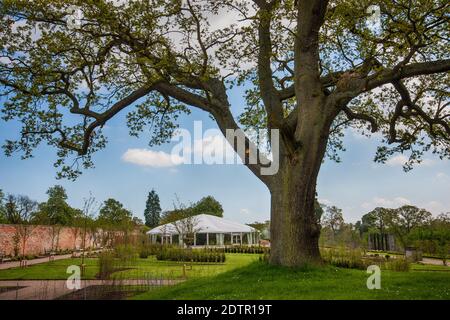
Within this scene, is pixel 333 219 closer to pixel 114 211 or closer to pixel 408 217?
pixel 408 217

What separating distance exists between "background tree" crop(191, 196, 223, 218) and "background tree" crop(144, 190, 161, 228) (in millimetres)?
10597

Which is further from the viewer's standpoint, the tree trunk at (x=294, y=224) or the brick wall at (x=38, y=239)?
the brick wall at (x=38, y=239)

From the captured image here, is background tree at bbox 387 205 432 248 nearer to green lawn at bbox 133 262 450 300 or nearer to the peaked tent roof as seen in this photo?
the peaked tent roof

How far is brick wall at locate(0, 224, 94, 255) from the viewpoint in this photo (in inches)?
1086

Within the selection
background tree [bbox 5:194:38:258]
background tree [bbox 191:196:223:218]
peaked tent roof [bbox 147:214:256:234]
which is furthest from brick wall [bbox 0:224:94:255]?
background tree [bbox 191:196:223:218]

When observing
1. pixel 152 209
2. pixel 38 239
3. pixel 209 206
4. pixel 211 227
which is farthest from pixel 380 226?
pixel 152 209

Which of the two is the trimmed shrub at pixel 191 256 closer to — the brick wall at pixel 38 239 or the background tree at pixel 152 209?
the brick wall at pixel 38 239

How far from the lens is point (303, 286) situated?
24.4 ft

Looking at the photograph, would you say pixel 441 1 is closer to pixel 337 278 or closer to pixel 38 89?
pixel 337 278

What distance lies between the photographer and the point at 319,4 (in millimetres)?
9734

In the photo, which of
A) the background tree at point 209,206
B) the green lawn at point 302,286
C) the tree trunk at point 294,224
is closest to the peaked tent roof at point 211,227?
the background tree at point 209,206

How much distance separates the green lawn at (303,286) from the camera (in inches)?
270

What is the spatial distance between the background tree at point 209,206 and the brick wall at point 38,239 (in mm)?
35950
